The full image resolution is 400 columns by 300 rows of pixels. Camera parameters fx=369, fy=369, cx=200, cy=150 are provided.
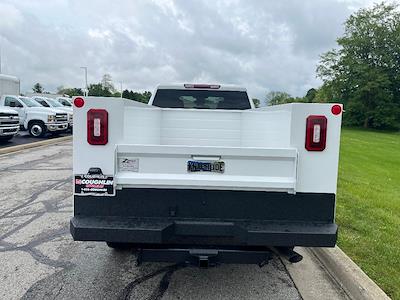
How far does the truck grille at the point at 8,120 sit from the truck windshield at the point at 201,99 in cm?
1063

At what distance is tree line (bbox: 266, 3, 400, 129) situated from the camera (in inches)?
2135

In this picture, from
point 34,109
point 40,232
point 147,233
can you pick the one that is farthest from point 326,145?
point 34,109

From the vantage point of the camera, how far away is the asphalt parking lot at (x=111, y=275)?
3.58 m

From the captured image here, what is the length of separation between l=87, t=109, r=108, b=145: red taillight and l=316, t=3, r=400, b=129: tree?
5662 centimetres

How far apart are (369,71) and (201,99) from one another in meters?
55.6

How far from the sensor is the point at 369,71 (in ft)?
181

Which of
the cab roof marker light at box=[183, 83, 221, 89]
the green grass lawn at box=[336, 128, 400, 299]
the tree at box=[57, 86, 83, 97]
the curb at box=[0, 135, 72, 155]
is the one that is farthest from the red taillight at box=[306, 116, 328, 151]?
the tree at box=[57, 86, 83, 97]

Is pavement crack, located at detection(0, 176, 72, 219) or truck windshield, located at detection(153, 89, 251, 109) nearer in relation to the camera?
pavement crack, located at detection(0, 176, 72, 219)

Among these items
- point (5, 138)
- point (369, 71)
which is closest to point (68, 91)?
point (369, 71)

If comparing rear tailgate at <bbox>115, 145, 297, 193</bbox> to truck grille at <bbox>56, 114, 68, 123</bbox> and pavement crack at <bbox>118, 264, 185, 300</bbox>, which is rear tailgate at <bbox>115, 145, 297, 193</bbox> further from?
truck grille at <bbox>56, 114, 68, 123</bbox>

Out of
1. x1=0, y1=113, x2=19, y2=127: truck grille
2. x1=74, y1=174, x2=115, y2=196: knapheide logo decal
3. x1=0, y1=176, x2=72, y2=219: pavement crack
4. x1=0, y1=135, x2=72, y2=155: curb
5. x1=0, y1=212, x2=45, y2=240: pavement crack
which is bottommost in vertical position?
x1=0, y1=212, x2=45, y2=240: pavement crack

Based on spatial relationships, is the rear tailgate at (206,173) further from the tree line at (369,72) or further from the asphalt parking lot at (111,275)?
the tree line at (369,72)

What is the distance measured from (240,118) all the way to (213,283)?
93.2 inches

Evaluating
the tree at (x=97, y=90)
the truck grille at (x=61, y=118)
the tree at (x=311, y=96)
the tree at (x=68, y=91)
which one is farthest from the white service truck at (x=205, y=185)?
the tree at (x=68, y=91)
